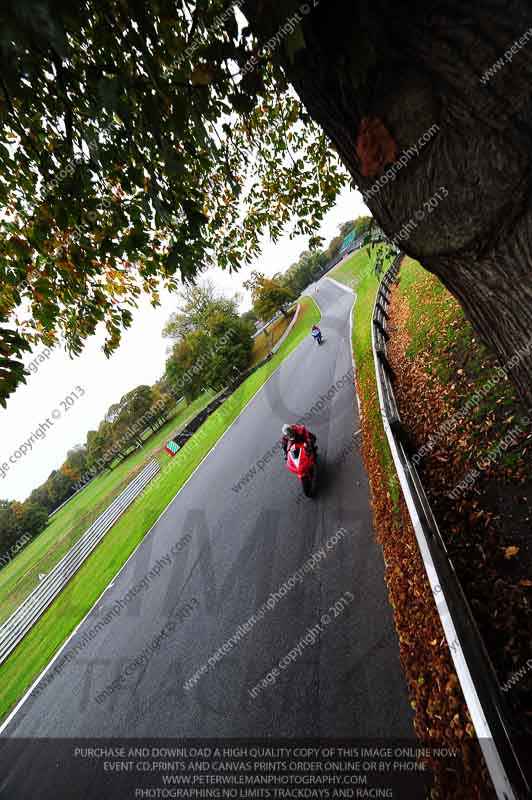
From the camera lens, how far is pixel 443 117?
4.25ft

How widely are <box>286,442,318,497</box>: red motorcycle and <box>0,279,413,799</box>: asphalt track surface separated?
0.26 m

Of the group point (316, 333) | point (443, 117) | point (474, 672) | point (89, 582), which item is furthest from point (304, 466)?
point (316, 333)

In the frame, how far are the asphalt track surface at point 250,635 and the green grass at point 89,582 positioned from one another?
0.80 metres

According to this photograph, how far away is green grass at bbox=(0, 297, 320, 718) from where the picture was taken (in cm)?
773

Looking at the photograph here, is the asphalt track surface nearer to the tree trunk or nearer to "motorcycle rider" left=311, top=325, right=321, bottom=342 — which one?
the tree trunk

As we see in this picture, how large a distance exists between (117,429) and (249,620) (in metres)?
32.7

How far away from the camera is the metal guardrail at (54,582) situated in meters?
9.84

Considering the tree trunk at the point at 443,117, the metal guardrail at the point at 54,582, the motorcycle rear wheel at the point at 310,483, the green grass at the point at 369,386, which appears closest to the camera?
the tree trunk at the point at 443,117

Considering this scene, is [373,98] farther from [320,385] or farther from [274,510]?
[320,385]

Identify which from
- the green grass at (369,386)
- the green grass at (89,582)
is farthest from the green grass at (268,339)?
the green grass at (89,582)

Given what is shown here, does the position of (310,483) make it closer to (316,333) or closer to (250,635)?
Answer: (250,635)

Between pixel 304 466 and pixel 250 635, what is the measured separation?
2990 mm

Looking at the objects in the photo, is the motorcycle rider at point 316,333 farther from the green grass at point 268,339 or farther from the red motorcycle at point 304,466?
the red motorcycle at point 304,466

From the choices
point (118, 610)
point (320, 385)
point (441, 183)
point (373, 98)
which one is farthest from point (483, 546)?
point (320, 385)
